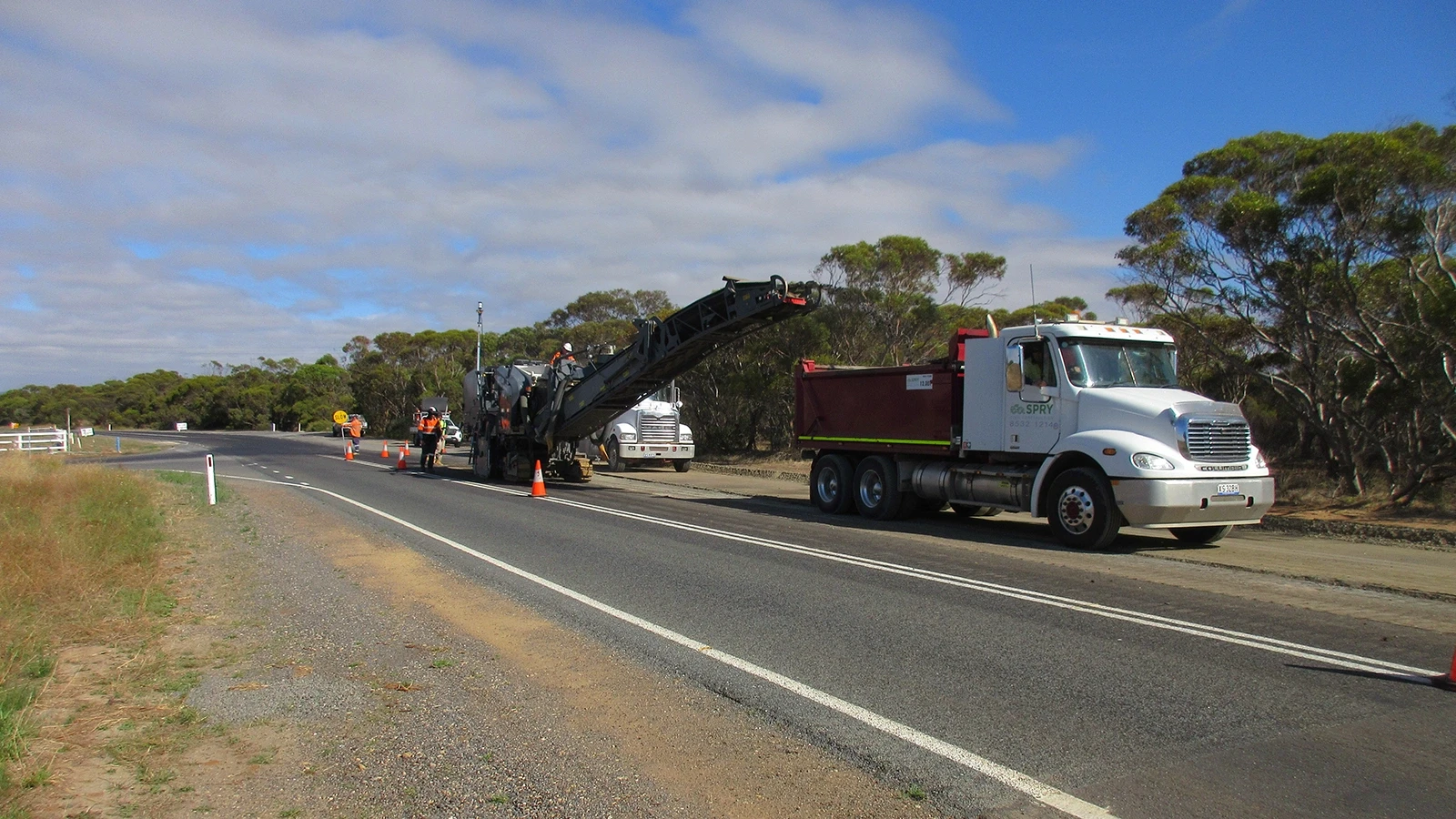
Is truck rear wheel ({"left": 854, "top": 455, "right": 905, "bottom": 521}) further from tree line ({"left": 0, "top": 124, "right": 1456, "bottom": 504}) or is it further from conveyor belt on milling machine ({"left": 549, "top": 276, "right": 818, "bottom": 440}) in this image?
tree line ({"left": 0, "top": 124, "right": 1456, "bottom": 504})

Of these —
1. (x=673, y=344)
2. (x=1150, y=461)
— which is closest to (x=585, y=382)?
(x=673, y=344)

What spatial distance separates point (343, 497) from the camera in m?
19.1

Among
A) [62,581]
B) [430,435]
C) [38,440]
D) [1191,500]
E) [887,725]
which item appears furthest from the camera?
[38,440]

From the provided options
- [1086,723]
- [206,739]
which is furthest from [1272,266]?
[206,739]

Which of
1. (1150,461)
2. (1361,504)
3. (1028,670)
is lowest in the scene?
(1028,670)

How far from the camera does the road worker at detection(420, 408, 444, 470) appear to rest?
89.9 feet

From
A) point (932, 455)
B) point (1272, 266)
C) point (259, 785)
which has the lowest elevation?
point (259, 785)

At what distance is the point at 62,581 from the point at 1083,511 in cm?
1078

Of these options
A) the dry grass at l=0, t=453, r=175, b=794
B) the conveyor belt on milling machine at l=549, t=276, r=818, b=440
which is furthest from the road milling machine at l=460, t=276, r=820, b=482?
the dry grass at l=0, t=453, r=175, b=794

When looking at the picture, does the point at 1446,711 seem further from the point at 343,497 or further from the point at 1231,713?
the point at 343,497

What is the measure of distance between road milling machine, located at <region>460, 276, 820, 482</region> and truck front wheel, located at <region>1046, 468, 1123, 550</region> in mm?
5425

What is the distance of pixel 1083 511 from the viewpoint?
38.6 feet

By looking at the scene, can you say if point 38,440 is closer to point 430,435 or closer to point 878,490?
point 430,435

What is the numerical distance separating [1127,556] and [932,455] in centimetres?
386
